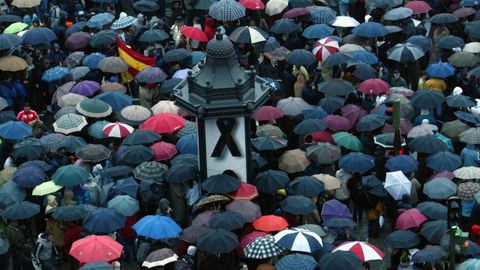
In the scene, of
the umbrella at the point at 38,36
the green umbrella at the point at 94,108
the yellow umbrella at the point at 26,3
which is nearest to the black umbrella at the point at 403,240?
the green umbrella at the point at 94,108

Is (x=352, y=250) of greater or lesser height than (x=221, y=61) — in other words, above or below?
below

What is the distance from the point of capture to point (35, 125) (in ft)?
82.9

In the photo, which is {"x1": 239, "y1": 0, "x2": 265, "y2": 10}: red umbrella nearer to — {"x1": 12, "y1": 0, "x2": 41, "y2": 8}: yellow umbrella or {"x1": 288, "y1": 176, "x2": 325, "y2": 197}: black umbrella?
{"x1": 12, "y1": 0, "x2": 41, "y2": 8}: yellow umbrella

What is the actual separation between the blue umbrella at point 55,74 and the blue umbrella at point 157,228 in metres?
8.41

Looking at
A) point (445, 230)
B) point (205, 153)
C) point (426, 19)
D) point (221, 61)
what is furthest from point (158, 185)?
point (426, 19)

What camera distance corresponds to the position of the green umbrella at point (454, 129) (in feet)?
78.3

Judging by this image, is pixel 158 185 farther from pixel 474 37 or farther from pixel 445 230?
pixel 474 37

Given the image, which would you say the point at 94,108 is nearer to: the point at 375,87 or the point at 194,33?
the point at 194,33

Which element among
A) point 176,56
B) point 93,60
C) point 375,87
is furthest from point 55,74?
point 375,87

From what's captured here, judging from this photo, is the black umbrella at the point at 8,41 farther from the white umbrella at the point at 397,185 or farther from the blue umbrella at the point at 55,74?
the white umbrella at the point at 397,185

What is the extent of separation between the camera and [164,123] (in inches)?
950

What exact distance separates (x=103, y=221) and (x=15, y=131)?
16.1ft

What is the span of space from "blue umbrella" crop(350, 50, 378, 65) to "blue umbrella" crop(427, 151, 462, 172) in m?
5.28

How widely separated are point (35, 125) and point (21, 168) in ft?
9.73
